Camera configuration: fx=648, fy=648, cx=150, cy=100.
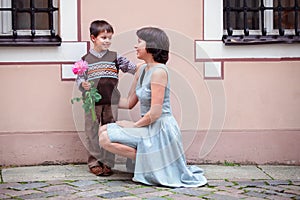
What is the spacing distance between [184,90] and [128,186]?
1327 millimetres

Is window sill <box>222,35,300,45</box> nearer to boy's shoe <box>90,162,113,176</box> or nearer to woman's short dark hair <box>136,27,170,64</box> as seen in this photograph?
woman's short dark hair <box>136,27,170,64</box>

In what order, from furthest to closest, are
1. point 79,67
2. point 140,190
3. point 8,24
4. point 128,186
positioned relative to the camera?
point 8,24 < point 79,67 < point 128,186 < point 140,190

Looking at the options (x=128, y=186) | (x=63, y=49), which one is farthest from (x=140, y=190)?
(x=63, y=49)

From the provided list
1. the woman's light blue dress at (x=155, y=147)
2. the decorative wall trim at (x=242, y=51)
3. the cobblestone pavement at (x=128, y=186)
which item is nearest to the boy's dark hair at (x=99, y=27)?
the woman's light blue dress at (x=155, y=147)

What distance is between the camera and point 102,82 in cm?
603

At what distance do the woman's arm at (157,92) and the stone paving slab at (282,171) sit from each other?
1.36 metres

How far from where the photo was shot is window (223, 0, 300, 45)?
259 inches

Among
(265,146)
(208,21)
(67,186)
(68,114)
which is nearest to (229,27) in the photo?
(208,21)

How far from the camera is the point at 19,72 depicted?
639 centimetres

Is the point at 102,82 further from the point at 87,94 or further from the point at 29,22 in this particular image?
the point at 29,22

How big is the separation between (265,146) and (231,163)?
1.29 feet

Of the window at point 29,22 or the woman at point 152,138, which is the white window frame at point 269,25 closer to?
the woman at point 152,138

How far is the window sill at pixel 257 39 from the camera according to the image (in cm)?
652

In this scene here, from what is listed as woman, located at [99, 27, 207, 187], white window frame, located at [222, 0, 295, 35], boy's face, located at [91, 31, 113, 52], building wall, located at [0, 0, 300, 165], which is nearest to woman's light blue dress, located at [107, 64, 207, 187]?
woman, located at [99, 27, 207, 187]
